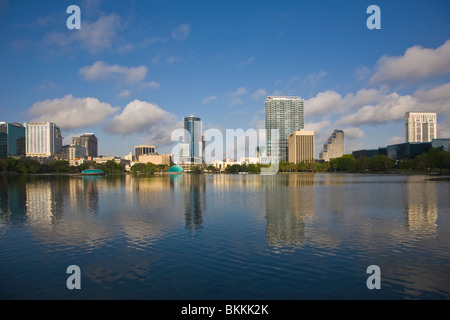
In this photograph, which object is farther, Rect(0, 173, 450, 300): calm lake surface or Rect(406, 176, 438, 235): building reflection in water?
Rect(406, 176, 438, 235): building reflection in water

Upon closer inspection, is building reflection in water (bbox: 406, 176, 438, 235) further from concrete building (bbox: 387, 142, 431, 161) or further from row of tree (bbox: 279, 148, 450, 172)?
concrete building (bbox: 387, 142, 431, 161)

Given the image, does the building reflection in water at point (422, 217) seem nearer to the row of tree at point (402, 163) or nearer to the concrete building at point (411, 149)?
the row of tree at point (402, 163)

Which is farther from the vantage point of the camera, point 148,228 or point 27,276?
point 148,228

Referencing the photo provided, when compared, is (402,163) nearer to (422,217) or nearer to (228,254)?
(422,217)

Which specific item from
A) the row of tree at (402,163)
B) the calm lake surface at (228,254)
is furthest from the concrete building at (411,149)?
the calm lake surface at (228,254)

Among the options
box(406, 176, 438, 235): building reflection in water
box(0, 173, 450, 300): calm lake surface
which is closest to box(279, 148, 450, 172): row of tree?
box(406, 176, 438, 235): building reflection in water

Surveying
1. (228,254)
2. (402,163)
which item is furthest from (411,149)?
(228,254)

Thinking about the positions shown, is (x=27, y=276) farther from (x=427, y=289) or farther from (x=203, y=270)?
(x=427, y=289)

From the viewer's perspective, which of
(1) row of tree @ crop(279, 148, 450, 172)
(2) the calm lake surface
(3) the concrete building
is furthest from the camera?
(3) the concrete building

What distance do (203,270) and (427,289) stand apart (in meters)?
8.82

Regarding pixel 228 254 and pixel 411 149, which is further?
pixel 411 149

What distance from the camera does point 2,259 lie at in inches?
576
